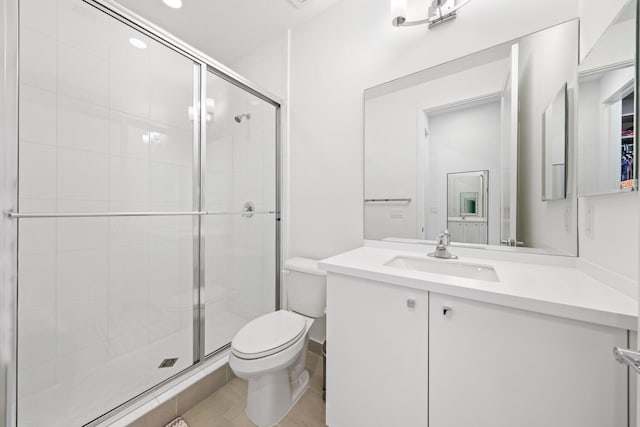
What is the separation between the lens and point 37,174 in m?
1.11

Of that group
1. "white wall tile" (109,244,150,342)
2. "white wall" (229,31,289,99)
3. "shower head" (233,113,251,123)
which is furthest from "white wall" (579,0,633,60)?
"white wall tile" (109,244,150,342)

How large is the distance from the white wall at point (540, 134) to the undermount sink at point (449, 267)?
256 millimetres

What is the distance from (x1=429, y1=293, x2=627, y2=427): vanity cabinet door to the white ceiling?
2031mm

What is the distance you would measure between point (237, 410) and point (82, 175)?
4.91 ft

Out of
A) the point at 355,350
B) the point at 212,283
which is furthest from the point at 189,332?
the point at 355,350

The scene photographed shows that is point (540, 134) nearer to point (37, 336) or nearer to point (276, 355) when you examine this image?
point (276, 355)

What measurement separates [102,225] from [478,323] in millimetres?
1823

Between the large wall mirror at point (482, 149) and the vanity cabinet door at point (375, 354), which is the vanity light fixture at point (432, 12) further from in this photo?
the vanity cabinet door at point (375, 354)

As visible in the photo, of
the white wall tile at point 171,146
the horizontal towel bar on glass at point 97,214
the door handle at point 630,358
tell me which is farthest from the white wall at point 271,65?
the door handle at point 630,358

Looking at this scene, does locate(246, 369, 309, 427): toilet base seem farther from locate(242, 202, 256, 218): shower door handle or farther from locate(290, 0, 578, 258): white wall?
locate(242, 202, 256, 218): shower door handle

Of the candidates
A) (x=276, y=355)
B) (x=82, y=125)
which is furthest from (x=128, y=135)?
(x=276, y=355)

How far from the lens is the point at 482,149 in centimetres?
117

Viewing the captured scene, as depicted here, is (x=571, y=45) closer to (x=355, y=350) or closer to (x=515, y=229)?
(x=515, y=229)

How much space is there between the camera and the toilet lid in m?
1.10
